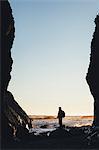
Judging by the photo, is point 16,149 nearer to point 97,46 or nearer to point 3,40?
Result: point 3,40

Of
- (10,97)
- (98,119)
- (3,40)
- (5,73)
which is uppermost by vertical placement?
(3,40)

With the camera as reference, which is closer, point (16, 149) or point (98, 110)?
point (16, 149)

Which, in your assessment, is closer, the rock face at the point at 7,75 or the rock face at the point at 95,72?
the rock face at the point at 7,75

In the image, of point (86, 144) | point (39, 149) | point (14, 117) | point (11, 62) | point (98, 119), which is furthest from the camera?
point (98, 119)

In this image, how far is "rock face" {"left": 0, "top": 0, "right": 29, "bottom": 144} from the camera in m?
34.8

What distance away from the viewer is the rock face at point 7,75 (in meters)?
34.8

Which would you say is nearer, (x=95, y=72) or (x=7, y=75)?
(x=7, y=75)

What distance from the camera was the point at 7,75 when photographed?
137 feet

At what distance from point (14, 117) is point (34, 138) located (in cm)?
591

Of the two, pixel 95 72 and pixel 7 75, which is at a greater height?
pixel 95 72

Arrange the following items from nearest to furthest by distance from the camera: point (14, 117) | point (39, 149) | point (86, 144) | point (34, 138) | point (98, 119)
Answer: point (39, 149)
point (86, 144)
point (34, 138)
point (14, 117)
point (98, 119)

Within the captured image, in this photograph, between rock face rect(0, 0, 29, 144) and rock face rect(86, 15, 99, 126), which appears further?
rock face rect(86, 15, 99, 126)

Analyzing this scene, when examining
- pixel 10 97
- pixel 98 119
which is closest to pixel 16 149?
pixel 10 97

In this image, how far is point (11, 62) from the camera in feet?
145
